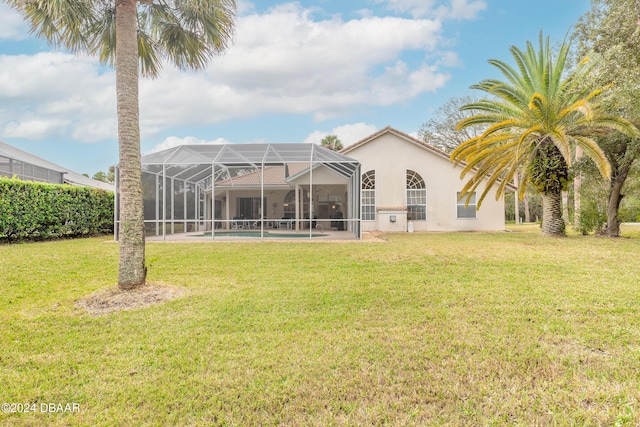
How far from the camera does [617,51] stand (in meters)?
9.44

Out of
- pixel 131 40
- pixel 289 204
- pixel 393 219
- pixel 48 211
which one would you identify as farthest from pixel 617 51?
pixel 48 211

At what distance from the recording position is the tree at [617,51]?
916cm

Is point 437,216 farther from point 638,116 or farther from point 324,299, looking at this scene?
point 324,299

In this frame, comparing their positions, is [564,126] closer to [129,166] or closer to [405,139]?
[405,139]

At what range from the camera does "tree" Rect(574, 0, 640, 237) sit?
9.16 metres

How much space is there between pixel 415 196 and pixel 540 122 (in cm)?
834

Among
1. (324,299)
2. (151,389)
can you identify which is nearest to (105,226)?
(324,299)

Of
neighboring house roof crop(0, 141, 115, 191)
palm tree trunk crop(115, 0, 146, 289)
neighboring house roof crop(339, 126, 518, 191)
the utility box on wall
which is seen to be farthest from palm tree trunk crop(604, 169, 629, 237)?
neighboring house roof crop(0, 141, 115, 191)

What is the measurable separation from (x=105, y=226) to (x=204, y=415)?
18181 mm

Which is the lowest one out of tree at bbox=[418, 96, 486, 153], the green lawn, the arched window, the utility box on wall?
the green lawn

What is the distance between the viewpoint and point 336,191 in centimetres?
2350

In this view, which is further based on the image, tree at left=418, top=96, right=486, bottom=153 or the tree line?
tree at left=418, top=96, right=486, bottom=153

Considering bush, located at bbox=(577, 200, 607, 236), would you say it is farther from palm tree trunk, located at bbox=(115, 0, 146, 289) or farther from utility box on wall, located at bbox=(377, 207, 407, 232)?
palm tree trunk, located at bbox=(115, 0, 146, 289)

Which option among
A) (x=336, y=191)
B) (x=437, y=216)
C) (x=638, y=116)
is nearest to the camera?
(x=638, y=116)
